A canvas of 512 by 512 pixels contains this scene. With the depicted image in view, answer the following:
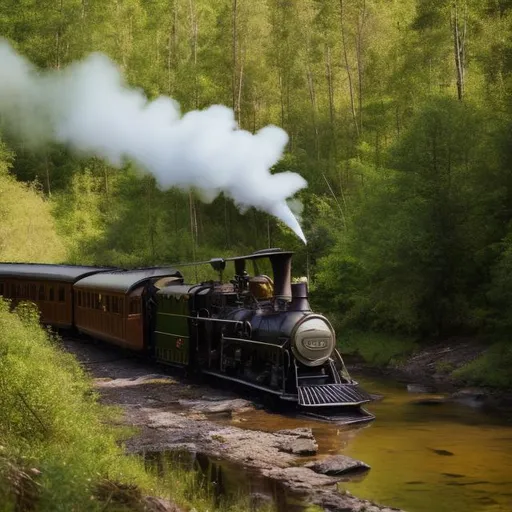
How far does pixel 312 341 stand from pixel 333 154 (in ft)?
85.8

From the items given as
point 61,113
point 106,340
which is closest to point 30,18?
point 61,113

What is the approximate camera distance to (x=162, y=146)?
2644 centimetres

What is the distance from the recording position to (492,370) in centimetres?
2370

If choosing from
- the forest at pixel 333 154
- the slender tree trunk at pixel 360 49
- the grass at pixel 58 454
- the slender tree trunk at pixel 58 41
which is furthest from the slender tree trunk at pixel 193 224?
the grass at pixel 58 454

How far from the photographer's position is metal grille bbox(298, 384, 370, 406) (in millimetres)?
18141

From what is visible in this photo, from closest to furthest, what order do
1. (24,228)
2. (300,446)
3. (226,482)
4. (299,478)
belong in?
(226,482)
(299,478)
(300,446)
(24,228)

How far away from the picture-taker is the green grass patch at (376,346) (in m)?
29.3

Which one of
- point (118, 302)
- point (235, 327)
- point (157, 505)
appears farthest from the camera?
point (118, 302)

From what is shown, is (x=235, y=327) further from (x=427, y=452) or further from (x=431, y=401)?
(x=427, y=452)

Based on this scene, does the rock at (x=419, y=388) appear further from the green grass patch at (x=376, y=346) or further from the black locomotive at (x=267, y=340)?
the black locomotive at (x=267, y=340)

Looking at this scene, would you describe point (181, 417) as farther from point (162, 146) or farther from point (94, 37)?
point (94, 37)

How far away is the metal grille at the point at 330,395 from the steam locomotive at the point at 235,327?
0.07 feet

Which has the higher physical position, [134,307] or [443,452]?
[134,307]

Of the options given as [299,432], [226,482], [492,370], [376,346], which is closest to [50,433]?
[226,482]
